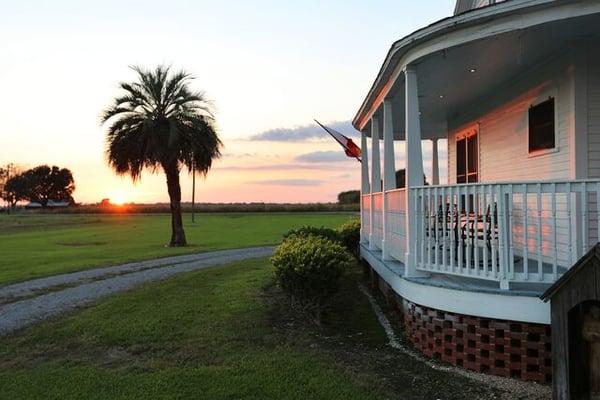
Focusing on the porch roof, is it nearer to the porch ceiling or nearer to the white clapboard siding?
the porch ceiling

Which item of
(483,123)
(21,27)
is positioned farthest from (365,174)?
(21,27)

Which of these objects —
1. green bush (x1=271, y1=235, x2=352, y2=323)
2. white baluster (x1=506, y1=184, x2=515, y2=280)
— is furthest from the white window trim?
green bush (x1=271, y1=235, x2=352, y2=323)

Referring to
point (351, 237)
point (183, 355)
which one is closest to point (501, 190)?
point (183, 355)

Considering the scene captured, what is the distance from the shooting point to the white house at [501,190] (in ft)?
17.7

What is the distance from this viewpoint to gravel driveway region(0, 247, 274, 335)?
9.12 m

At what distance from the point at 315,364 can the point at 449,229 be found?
6.89 feet

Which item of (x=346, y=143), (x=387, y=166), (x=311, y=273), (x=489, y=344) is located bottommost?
(x=489, y=344)

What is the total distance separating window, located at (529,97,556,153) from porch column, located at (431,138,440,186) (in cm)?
711

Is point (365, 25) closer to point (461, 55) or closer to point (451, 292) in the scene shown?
point (461, 55)

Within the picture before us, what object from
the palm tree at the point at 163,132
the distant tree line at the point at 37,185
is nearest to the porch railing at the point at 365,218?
the palm tree at the point at 163,132

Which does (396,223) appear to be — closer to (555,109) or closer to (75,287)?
(555,109)

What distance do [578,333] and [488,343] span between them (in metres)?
1.12

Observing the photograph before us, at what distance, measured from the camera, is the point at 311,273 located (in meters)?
7.66

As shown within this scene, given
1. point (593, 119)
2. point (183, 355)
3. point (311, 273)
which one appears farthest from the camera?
point (311, 273)
